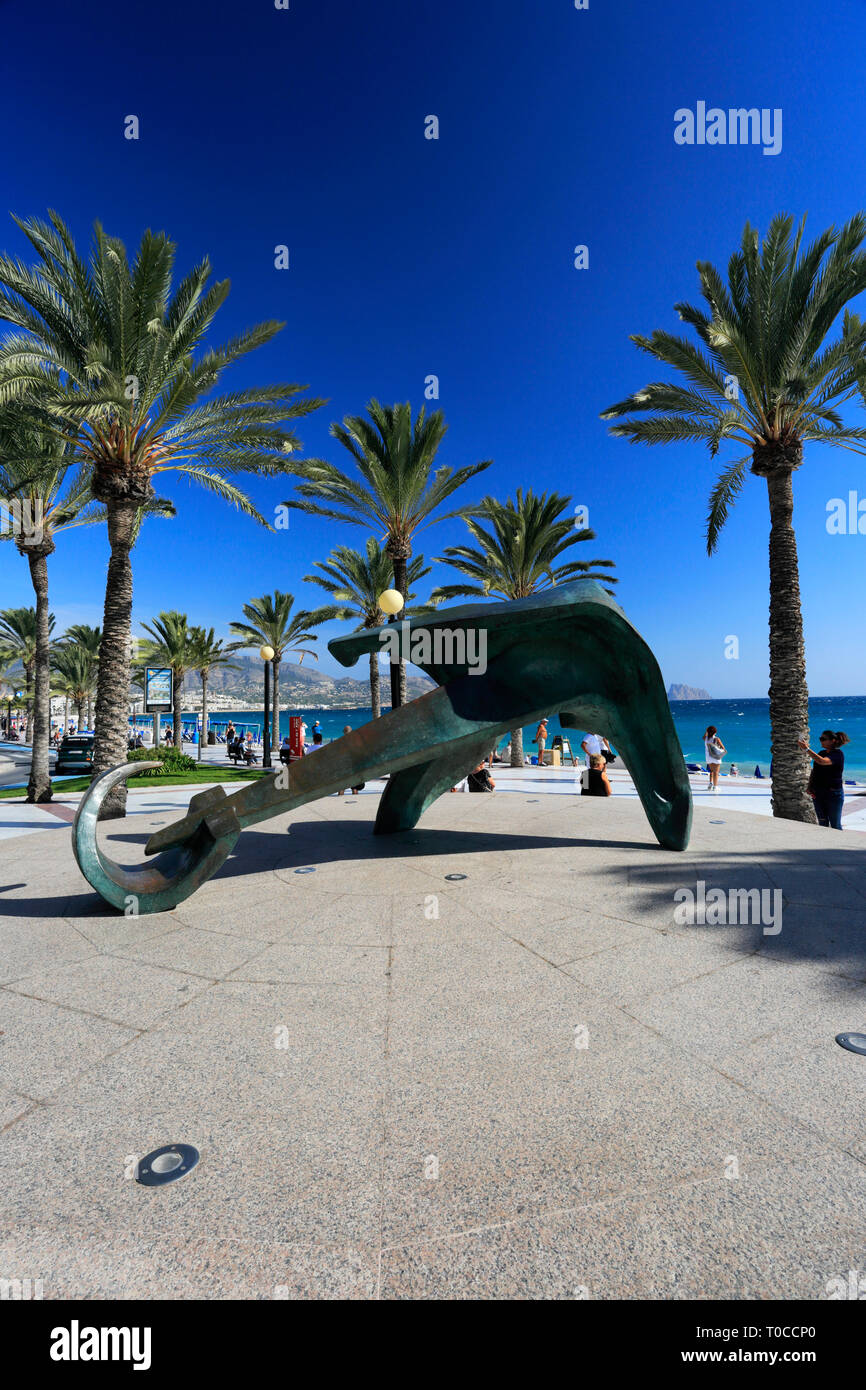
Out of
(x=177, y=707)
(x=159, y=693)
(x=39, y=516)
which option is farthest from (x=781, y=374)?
(x=177, y=707)

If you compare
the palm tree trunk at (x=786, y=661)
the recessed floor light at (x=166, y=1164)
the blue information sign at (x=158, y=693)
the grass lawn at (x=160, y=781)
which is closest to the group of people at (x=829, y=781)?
the palm tree trunk at (x=786, y=661)

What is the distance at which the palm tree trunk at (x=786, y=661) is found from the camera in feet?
38.0

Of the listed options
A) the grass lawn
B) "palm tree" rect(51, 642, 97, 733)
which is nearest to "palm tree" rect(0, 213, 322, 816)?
the grass lawn

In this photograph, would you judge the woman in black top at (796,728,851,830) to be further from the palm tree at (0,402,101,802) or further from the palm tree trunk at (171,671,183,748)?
the palm tree trunk at (171,671,183,748)

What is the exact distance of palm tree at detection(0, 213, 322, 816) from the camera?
10250 millimetres

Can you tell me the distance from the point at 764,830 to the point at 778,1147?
22.7 feet

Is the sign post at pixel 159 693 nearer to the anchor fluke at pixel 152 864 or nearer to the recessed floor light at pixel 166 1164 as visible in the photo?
the anchor fluke at pixel 152 864

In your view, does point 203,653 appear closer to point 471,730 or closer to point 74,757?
point 74,757

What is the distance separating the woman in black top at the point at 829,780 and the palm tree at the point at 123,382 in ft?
38.3

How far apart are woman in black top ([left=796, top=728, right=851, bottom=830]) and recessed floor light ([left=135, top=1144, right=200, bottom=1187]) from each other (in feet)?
34.1

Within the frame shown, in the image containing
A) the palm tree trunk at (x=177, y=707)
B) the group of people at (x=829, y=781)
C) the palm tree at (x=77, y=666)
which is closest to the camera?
the group of people at (x=829, y=781)

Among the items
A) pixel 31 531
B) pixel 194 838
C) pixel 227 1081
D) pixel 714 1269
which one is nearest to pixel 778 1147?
pixel 714 1269

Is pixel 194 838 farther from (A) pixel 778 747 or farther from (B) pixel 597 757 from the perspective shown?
(A) pixel 778 747
